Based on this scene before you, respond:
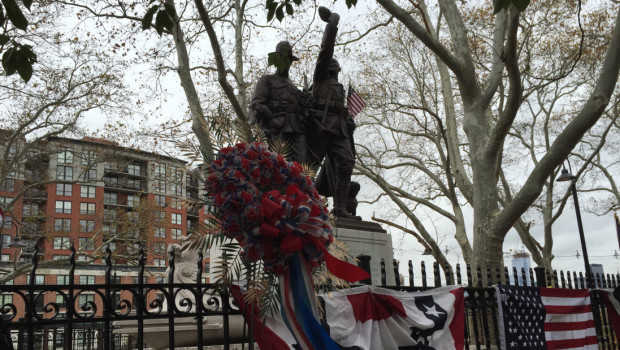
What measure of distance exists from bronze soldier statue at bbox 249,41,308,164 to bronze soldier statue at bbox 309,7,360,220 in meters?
0.22

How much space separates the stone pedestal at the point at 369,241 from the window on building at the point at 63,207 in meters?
43.5

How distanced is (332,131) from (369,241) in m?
1.67

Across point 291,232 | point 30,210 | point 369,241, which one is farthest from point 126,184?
point 291,232

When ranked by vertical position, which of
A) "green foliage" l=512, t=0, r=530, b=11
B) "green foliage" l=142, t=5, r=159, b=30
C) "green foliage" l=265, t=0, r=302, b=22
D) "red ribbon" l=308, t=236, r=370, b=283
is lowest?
"red ribbon" l=308, t=236, r=370, b=283

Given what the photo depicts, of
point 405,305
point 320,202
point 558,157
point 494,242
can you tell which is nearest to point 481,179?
point 494,242

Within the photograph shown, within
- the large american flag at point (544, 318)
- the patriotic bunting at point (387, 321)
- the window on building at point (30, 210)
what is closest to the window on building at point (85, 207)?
the window on building at point (30, 210)

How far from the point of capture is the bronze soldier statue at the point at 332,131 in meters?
7.65

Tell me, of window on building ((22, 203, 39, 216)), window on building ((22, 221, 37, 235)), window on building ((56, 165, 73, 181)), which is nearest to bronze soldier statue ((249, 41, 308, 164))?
window on building ((22, 221, 37, 235))

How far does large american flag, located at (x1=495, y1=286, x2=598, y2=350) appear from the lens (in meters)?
5.62

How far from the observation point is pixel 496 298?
226 inches

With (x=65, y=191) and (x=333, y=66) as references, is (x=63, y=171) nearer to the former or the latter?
(x=65, y=191)

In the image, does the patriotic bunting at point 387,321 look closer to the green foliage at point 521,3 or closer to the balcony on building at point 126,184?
the green foliage at point 521,3

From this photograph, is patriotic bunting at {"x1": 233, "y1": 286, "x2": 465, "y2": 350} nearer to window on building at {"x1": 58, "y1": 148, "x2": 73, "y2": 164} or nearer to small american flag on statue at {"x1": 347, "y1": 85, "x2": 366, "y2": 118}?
small american flag on statue at {"x1": 347, "y1": 85, "x2": 366, "y2": 118}

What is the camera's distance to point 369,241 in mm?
7602
